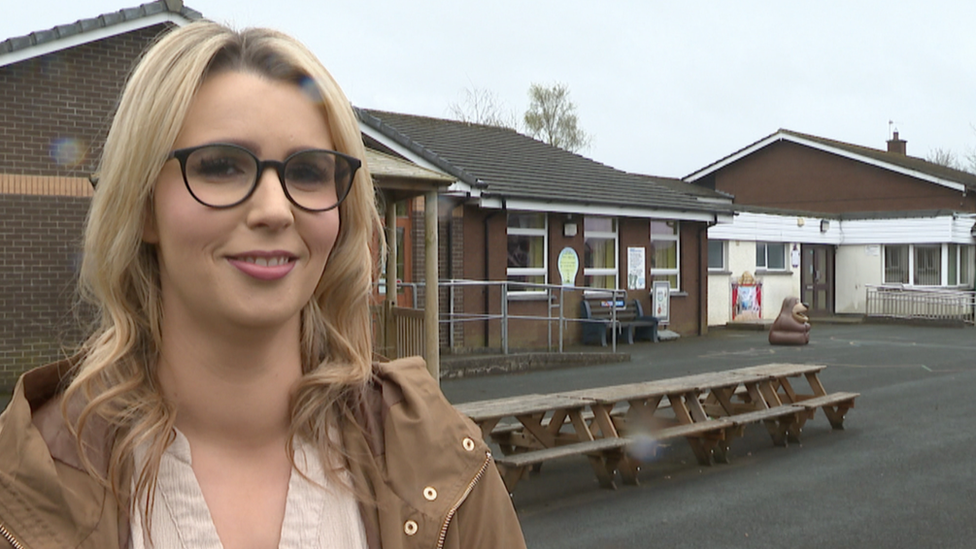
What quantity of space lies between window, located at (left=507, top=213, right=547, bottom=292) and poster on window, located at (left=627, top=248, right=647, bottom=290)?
8.90 ft

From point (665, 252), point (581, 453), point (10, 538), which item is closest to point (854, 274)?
point (665, 252)

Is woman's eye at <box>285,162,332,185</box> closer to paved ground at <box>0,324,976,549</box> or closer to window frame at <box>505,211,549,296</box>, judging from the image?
paved ground at <box>0,324,976,549</box>

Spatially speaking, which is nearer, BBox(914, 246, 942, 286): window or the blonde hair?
the blonde hair

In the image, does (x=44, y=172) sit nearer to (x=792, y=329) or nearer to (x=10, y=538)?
(x=10, y=538)

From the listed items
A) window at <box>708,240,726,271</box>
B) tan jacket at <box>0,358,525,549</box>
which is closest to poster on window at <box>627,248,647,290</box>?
window at <box>708,240,726,271</box>

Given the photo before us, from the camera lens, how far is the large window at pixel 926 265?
1206 inches

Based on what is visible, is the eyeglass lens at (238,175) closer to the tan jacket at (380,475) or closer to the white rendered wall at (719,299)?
the tan jacket at (380,475)

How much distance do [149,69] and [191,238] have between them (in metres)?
0.30

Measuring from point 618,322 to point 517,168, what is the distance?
3.97 m

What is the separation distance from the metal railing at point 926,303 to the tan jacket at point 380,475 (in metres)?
29.6

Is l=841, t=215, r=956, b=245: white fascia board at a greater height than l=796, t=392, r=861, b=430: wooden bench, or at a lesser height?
greater

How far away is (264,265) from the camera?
1.52 meters

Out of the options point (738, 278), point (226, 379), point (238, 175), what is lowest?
point (226, 379)

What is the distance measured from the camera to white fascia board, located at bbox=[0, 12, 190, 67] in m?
11.8
